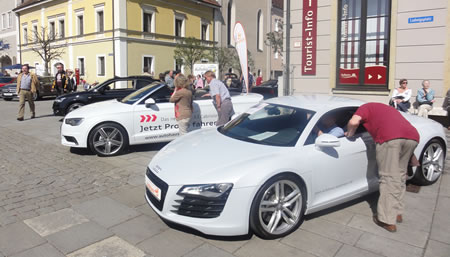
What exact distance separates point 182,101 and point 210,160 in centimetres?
337

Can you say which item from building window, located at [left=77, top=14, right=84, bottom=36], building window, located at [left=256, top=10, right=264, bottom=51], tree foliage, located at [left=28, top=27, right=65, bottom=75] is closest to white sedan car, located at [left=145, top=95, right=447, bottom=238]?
building window, located at [left=77, top=14, right=84, bottom=36]

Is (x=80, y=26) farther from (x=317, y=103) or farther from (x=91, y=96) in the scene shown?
(x=317, y=103)

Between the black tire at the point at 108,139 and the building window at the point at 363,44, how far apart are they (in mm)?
7880

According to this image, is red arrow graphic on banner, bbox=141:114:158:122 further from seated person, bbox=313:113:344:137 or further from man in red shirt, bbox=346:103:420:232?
man in red shirt, bbox=346:103:420:232

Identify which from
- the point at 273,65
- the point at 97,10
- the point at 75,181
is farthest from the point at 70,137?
the point at 273,65

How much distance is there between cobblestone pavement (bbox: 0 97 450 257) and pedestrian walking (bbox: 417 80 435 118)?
16.6 feet

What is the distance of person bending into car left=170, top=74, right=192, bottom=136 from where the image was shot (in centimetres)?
702

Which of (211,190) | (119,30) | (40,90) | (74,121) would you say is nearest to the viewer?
(211,190)

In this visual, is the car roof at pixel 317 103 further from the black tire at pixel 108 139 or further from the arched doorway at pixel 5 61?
the arched doorway at pixel 5 61

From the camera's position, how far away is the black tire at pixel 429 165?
208 inches

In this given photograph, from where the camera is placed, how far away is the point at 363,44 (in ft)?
38.8

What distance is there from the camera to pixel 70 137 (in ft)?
23.9

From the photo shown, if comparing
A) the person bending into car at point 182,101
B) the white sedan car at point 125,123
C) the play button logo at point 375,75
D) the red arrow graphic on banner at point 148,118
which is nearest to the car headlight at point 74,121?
the white sedan car at point 125,123

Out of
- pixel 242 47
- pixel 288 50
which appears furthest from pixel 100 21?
pixel 242 47
